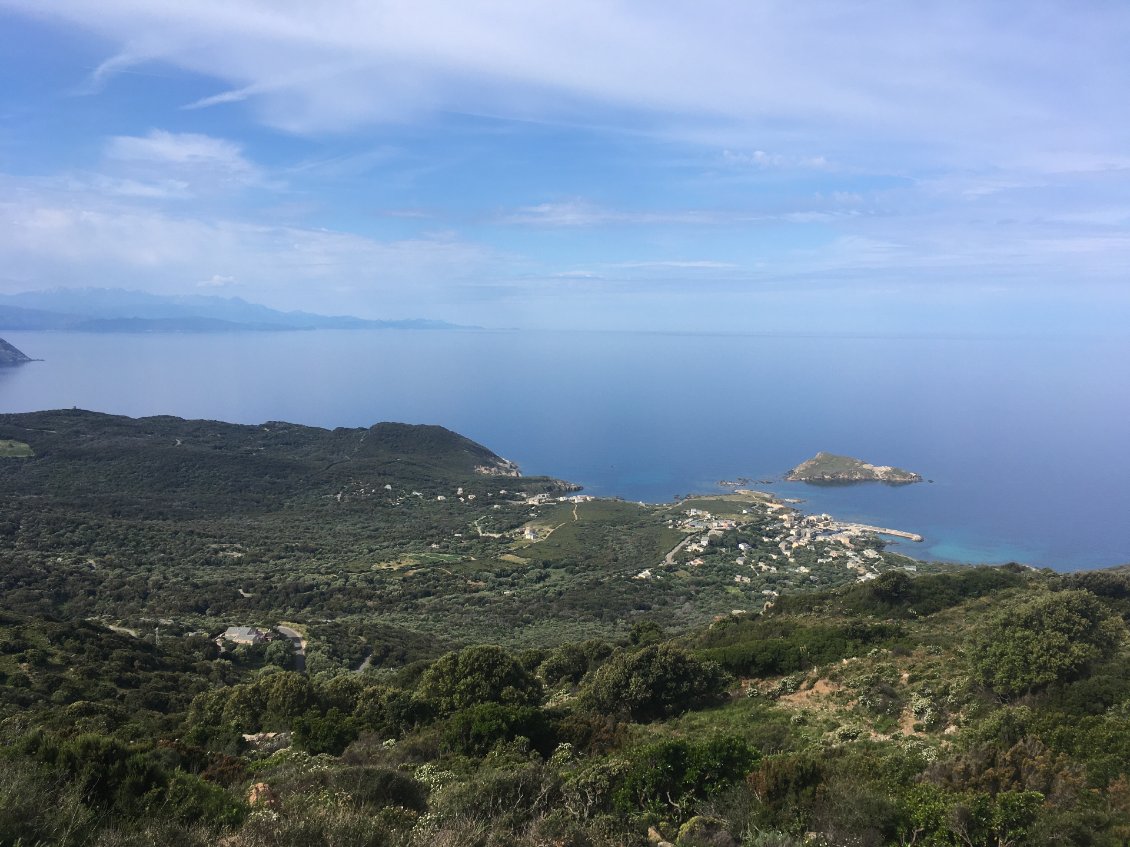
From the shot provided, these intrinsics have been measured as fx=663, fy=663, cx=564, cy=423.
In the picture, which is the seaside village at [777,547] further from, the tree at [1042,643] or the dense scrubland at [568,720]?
the tree at [1042,643]

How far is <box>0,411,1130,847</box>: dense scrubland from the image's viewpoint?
5434mm

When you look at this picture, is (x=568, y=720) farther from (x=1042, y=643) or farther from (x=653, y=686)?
(x=1042, y=643)

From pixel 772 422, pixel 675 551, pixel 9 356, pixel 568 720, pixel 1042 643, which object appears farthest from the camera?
pixel 9 356

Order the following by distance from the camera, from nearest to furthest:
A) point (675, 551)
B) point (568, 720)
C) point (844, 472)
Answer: point (568, 720), point (675, 551), point (844, 472)

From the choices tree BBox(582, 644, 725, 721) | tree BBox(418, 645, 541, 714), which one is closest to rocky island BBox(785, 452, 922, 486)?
tree BBox(582, 644, 725, 721)

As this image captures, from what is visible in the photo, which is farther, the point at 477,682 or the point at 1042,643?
the point at 477,682

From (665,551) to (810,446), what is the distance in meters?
57.7

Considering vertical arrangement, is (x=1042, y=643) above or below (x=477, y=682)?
above

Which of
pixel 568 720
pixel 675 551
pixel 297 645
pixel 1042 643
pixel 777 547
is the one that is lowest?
pixel 675 551

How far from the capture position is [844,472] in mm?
81125

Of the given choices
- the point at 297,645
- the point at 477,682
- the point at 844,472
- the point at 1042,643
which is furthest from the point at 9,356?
the point at 1042,643

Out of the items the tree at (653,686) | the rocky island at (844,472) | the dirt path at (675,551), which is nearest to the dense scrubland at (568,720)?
the tree at (653,686)

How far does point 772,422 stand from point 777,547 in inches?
2858

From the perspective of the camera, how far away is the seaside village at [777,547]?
43.4 meters
